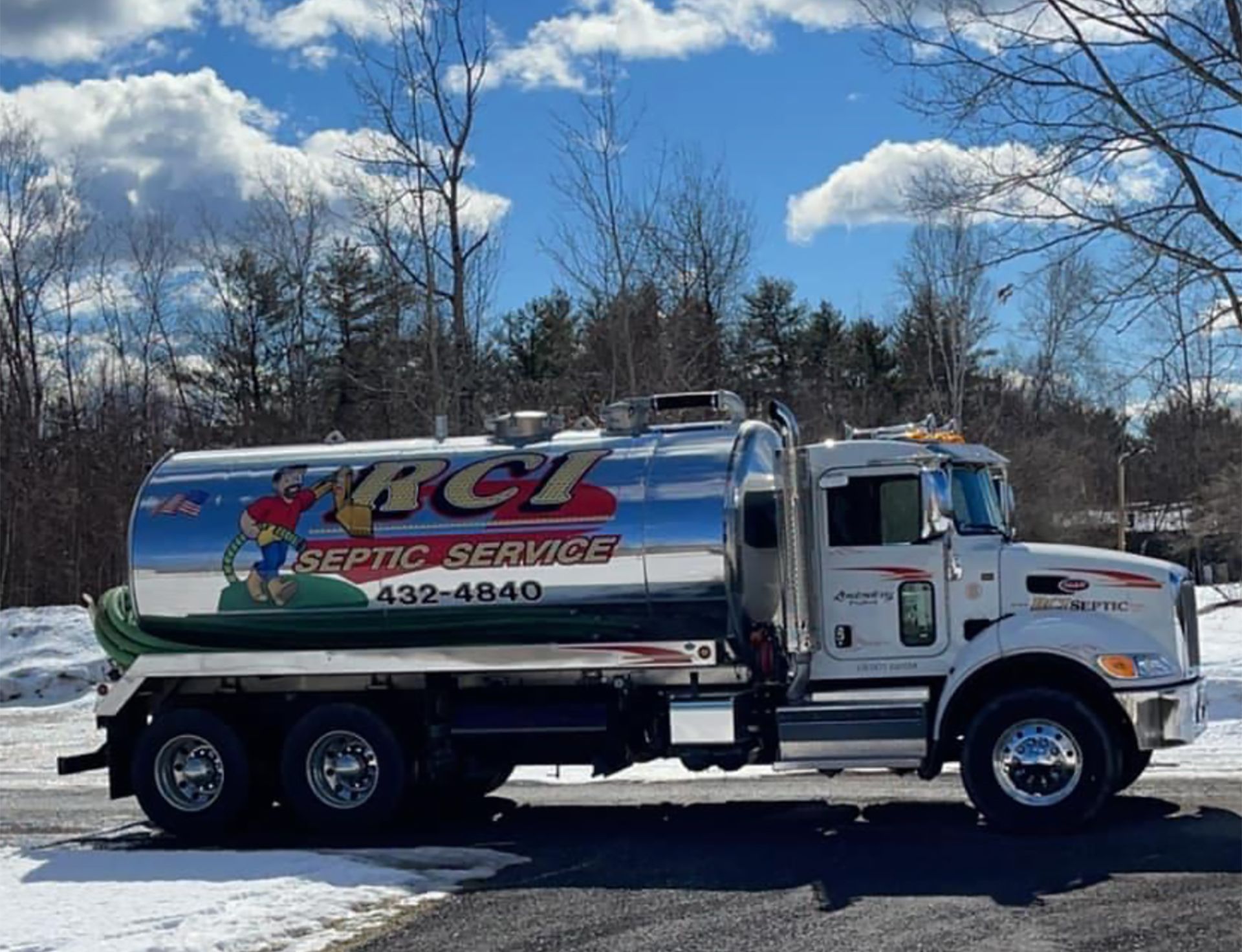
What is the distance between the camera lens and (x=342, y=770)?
12.8 m

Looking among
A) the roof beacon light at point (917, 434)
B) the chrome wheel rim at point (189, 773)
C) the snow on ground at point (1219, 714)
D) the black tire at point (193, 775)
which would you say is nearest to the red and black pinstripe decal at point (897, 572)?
the roof beacon light at point (917, 434)

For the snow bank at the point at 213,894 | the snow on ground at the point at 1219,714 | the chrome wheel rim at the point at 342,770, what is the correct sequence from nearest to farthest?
the snow bank at the point at 213,894
the chrome wheel rim at the point at 342,770
the snow on ground at the point at 1219,714

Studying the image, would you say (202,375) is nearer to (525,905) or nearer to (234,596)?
(234,596)

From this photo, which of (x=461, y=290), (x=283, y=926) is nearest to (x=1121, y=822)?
(x=283, y=926)

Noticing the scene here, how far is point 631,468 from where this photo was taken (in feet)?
40.1

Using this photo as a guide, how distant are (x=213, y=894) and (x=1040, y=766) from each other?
568 cm

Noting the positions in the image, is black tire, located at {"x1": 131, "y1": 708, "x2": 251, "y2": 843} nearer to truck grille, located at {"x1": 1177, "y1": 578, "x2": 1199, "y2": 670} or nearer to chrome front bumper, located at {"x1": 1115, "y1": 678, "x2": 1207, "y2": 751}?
chrome front bumper, located at {"x1": 1115, "y1": 678, "x2": 1207, "y2": 751}

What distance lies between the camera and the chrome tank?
39.3ft

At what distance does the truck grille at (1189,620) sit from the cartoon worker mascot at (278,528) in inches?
253

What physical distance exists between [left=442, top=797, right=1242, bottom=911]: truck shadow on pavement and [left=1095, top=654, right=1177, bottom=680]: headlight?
3.51 ft

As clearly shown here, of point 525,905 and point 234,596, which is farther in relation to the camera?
point 234,596

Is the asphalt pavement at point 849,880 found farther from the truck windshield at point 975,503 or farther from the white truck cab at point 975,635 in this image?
the truck windshield at point 975,503

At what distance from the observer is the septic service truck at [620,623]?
11648mm

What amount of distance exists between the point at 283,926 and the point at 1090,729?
573cm
